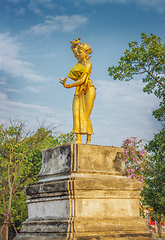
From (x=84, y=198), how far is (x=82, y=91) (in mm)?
2341

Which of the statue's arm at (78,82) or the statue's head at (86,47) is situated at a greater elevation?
the statue's head at (86,47)

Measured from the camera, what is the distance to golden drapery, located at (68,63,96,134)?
6711mm

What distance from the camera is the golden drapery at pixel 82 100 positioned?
22.0 ft

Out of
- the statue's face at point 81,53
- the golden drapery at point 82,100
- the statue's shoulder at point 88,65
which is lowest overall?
the golden drapery at point 82,100

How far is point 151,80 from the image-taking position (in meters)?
13.9

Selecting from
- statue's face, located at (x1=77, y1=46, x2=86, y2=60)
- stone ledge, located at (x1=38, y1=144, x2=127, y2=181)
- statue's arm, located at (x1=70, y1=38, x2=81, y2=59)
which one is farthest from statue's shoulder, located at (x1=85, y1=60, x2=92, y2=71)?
stone ledge, located at (x1=38, y1=144, x2=127, y2=181)

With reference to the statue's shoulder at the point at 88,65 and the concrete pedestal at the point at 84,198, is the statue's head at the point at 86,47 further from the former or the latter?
the concrete pedestal at the point at 84,198

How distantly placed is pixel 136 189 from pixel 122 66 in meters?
8.41

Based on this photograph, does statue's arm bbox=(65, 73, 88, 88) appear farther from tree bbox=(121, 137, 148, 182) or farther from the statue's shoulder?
tree bbox=(121, 137, 148, 182)

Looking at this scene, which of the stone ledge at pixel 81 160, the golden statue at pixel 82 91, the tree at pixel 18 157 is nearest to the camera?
the stone ledge at pixel 81 160

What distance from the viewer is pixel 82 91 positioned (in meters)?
6.92

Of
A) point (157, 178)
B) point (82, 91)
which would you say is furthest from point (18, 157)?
point (82, 91)

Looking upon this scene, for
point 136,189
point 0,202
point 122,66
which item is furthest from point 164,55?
point 0,202

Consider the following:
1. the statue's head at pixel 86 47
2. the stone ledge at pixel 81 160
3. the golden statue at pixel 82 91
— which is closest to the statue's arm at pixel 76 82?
the golden statue at pixel 82 91
